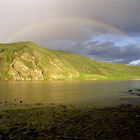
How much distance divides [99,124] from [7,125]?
12.9m

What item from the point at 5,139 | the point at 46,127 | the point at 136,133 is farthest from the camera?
the point at 46,127

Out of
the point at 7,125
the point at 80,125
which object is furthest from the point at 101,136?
the point at 7,125

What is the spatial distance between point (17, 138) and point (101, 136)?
929cm

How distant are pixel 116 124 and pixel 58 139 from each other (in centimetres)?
1079

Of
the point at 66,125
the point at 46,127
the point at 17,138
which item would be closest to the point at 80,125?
the point at 66,125

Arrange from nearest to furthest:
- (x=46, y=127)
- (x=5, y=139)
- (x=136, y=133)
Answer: (x=5, y=139) → (x=136, y=133) → (x=46, y=127)

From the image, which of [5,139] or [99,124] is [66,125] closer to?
[99,124]

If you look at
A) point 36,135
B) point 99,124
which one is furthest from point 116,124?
point 36,135

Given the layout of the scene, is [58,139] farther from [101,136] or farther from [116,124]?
[116,124]

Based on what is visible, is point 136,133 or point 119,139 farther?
point 136,133

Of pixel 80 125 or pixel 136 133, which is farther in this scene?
pixel 80 125

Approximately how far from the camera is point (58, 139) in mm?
25453

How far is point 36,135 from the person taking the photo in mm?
27375

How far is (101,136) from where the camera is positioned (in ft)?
87.6
